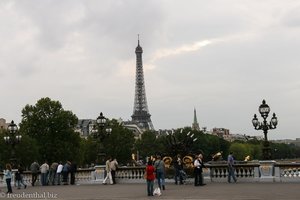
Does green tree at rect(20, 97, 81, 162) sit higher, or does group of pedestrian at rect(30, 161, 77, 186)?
green tree at rect(20, 97, 81, 162)

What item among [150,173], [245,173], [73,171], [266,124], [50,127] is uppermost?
[50,127]

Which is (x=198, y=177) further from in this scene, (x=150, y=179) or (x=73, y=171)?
(x=73, y=171)

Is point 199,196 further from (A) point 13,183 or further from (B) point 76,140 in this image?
(B) point 76,140

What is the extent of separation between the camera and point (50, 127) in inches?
3381

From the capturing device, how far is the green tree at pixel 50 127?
84.1 m

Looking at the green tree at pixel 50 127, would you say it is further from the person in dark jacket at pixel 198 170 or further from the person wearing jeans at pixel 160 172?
the person wearing jeans at pixel 160 172

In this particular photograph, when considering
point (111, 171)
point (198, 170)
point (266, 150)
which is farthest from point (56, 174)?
point (266, 150)

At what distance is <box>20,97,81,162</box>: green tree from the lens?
276 ft

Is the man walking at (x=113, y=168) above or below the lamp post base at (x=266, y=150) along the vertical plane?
below

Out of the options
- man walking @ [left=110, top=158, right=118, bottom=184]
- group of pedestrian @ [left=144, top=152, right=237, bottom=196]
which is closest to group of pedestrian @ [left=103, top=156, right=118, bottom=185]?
man walking @ [left=110, top=158, right=118, bottom=184]

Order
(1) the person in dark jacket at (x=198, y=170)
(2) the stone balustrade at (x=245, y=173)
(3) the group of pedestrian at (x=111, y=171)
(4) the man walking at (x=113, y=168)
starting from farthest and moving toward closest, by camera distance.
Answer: (4) the man walking at (x=113, y=168) → (3) the group of pedestrian at (x=111, y=171) → (2) the stone balustrade at (x=245, y=173) → (1) the person in dark jacket at (x=198, y=170)

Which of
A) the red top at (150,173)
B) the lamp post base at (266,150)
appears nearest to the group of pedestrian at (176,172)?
the red top at (150,173)

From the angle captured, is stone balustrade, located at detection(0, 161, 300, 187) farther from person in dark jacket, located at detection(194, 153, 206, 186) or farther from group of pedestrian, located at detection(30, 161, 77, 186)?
person in dark jacket, located at detection(194, 153, 206, 186)

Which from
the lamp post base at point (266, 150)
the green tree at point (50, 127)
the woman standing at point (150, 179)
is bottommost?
the woman standing at point (150, 179)
